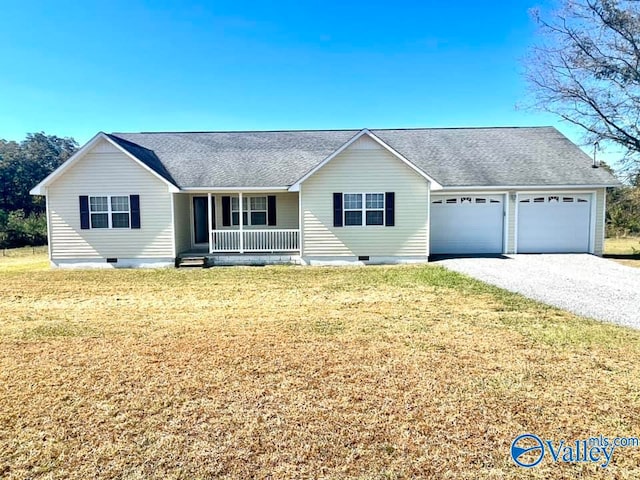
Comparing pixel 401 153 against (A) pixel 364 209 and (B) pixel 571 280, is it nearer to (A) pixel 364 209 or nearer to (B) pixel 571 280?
(A) pixel 364 209

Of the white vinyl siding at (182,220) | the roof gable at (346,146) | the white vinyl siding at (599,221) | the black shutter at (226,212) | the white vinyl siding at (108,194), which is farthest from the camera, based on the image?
the black shutter at (226,212)

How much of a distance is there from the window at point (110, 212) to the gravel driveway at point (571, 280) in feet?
38.7

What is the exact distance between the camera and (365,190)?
1352 cm

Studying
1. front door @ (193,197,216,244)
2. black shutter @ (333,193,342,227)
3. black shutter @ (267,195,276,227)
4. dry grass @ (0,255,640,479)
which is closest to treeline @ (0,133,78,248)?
front door @ (193,197,216,244)

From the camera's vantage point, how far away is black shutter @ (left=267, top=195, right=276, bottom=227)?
1551cm

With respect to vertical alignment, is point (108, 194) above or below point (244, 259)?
above

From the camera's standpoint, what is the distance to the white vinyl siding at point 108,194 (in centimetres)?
1339

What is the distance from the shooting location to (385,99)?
23.7 m

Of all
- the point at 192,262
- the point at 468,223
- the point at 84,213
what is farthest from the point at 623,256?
the point at 84,213

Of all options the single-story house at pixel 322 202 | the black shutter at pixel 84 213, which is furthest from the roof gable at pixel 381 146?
the black shutter at pixel 84 213

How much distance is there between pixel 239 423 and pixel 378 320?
382cm

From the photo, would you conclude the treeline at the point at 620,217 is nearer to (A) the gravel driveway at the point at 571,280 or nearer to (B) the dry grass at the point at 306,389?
(A) the gravel driveway at the point at 571,280

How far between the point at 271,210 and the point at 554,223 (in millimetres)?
11639

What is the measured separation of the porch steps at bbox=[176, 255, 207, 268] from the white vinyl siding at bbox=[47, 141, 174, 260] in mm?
403
